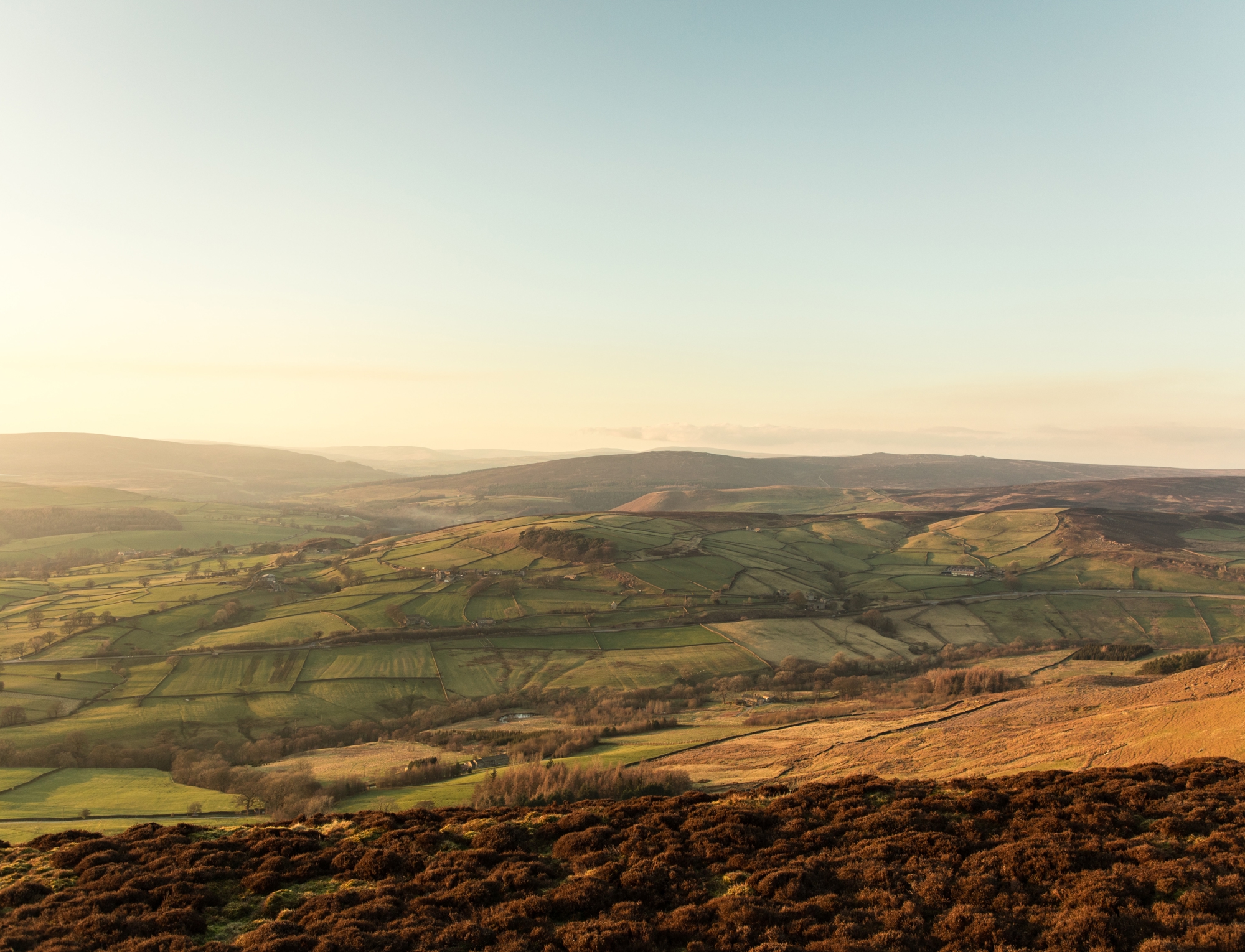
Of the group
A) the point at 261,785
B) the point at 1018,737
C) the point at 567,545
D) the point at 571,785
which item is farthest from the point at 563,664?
the point at 1018,737

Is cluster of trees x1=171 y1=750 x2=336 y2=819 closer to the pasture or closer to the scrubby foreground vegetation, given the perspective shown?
the pasture

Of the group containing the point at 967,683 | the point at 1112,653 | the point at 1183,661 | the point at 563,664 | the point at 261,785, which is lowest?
the point at 563,664

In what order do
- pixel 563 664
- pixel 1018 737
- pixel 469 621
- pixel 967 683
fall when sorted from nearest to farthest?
pixel 1018 737 → pixel 967 683 → pixel 563 664 → pixel 469 621

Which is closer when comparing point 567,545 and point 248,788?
point 248,788

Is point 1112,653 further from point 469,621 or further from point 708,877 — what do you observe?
point 708,877

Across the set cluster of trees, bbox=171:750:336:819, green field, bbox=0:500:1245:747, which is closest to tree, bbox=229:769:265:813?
cluster of trees, bbox=171:750:336:819

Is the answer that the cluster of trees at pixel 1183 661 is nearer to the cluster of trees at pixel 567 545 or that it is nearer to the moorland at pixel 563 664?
the moorland at pixel 563 664

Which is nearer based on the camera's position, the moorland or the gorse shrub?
the gorse shrub
